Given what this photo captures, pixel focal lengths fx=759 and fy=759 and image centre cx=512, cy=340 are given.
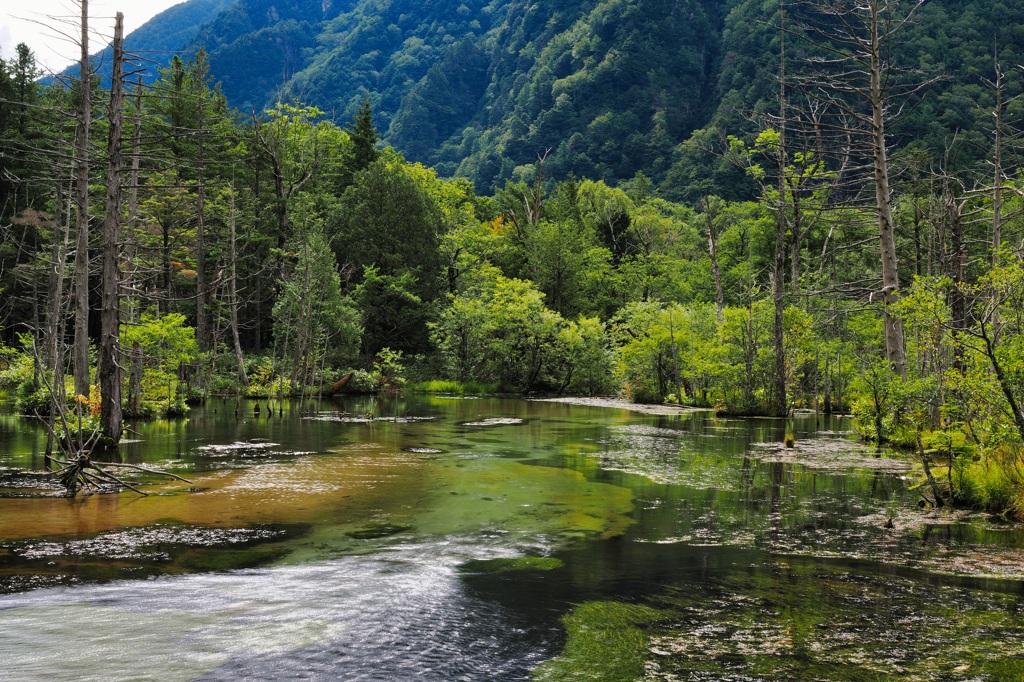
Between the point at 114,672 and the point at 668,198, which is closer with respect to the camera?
the point at 114,672

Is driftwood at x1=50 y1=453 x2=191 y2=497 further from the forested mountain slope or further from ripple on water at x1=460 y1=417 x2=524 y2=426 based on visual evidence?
the forested mountain slope

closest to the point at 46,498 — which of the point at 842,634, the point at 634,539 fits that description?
the point at 634,539

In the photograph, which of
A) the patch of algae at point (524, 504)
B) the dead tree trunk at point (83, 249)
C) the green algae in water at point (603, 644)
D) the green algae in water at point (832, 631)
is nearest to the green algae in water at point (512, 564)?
the patch of algae at point (524, 504)

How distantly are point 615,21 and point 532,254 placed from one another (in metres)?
87.6

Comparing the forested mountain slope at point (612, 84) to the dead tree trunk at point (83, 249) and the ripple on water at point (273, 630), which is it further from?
the ripple on water at point (273, 630)

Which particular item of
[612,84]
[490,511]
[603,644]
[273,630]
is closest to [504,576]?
[603,644]

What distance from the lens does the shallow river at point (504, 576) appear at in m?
6.64

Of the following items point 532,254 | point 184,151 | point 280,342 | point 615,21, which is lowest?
point 280,342

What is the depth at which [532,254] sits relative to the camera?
6631 centimetres

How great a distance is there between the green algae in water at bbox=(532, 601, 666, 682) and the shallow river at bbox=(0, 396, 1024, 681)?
0.09ft

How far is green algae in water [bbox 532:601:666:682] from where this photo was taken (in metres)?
6.38

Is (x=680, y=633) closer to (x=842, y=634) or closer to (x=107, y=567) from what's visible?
(x=842, y=634)

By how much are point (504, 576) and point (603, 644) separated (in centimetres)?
253

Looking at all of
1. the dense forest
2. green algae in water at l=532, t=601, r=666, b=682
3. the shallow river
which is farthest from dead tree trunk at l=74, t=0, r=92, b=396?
green algae in water at l=532, t=601, r=666, b=682
